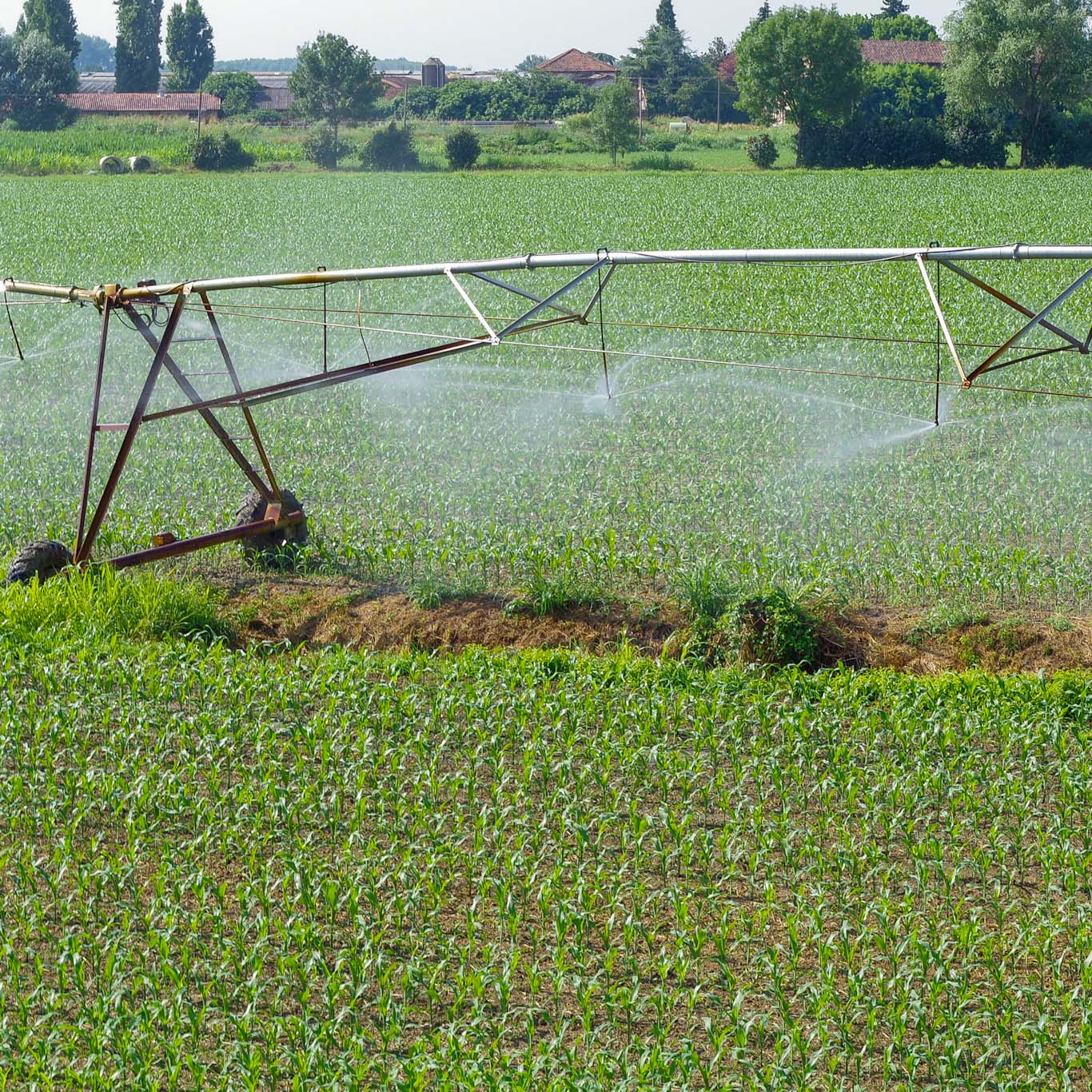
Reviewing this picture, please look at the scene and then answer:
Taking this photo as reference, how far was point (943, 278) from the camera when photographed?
22250 millimetres

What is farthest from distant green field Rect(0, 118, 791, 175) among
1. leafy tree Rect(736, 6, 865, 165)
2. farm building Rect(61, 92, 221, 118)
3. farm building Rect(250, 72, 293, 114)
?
farm building Rect(250, 72, 293, 114)

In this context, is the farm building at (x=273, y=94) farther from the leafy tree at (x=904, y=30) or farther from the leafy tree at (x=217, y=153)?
the leafy tree at (x=904, y=30)

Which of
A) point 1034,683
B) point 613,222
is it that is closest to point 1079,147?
point 613,222

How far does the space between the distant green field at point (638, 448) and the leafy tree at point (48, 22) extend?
7030cm

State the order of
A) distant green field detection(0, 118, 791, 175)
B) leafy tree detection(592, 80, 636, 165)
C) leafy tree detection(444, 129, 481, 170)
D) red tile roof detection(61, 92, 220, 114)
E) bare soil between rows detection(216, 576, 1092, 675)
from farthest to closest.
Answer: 1. red tile roof detection(61, 92, 220, 114)
2. leafy tree detection(592, 80, 636, 165)
3. distant green field detection(0, 118, 791, 175)
4. leafy tree detection(444, 129, 481, 170)
5. bare soil between rows detection(216, 576, 1092, 675)

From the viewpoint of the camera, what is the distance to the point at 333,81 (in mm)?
64562

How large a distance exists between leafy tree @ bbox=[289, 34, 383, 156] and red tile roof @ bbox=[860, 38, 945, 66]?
3408 cm

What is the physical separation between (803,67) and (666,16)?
137ft

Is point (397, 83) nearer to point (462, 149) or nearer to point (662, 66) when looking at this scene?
point (662, 66)

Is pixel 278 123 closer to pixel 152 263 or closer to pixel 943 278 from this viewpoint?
pixel 152 263

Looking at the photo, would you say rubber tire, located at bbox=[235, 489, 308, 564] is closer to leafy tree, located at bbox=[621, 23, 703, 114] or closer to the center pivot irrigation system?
the center pivot irrigation system

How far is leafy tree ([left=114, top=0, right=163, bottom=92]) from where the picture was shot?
9125 cm

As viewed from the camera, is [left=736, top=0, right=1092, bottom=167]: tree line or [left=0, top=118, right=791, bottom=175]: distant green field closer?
[left=0, top=118, right=791, bottom=175]: distant green field

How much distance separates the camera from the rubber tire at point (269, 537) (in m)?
9.90
